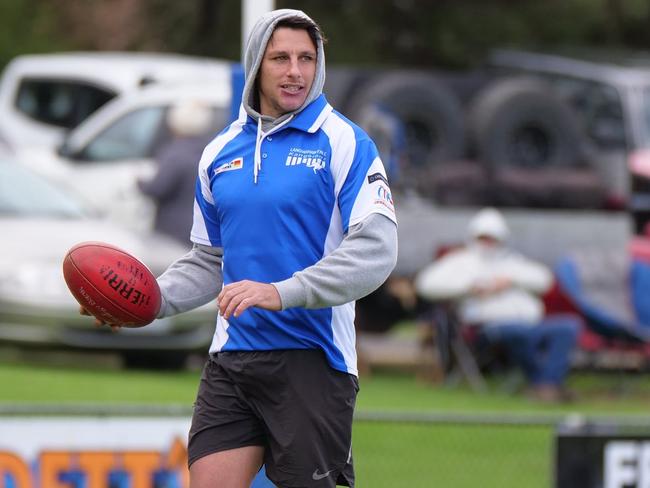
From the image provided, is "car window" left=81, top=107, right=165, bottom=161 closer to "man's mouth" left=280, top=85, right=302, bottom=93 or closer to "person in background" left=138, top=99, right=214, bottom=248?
"person in background" left=138, top=99, right=214, bottom=248

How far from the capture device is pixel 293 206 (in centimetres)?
468

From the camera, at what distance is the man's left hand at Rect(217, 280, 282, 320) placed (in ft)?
14.6

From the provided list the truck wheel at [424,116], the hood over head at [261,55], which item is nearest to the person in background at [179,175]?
the truck wheel at [424,116]

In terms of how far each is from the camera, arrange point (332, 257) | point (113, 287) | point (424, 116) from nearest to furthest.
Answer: point (332, 257) < point (113, 287) < point (424, 116)

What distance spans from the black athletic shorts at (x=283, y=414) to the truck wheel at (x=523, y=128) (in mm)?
10054

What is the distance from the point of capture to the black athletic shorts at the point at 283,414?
188 inches

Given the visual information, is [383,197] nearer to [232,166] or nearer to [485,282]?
[232,166]

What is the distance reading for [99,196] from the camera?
14203 millimetres

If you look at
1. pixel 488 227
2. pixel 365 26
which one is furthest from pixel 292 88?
pixel 365 26

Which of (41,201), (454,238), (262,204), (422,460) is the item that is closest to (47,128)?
(41,201)

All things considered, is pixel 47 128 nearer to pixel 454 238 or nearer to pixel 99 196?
pixel 99 196

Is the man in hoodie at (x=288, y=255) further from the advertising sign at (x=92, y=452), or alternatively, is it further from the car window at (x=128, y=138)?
the car window at (x=128, y=138)

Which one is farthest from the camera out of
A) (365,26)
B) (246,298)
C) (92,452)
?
(365,26)

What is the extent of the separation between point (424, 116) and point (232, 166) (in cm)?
1016
